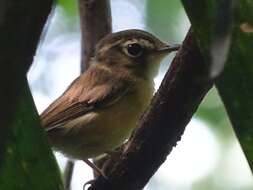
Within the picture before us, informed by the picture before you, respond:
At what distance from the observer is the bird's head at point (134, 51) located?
477 cm

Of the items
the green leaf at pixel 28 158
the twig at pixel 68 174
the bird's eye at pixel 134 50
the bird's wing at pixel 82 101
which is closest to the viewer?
the green leaf at pixel 28 158

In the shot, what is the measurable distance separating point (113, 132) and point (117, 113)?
0.18 meters

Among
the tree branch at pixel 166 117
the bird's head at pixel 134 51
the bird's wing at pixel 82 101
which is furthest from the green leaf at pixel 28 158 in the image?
the bird's head at pixel 134 51

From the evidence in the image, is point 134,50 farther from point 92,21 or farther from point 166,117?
point 166,117

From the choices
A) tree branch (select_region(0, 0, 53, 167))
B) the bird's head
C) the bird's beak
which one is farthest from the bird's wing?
tree branch (select_region(0, 0, 53, 167))

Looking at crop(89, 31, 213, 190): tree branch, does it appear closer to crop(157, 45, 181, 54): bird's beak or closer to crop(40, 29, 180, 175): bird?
crop(40, 29, 180, 175): bird

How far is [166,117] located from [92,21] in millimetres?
2251

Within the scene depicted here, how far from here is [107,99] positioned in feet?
14.7

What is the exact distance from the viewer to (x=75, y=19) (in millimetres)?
5574

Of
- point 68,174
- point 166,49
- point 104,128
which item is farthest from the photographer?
point 166,49

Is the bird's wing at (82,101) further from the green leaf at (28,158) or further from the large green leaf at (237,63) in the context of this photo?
the large green leaf at (237,63)

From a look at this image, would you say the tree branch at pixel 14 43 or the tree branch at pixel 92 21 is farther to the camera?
the tree branch at pixel 92 21

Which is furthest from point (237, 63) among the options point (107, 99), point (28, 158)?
point (107, 99)

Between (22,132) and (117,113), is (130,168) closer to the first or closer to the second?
(22,132)
